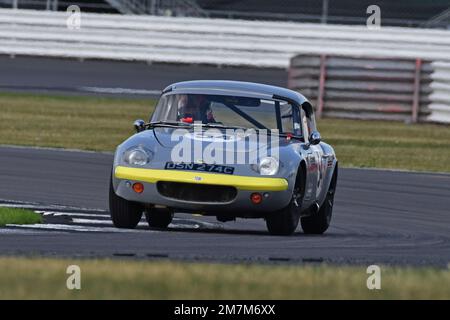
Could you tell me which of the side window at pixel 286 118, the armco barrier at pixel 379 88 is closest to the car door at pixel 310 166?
the side window at pixel 286 118

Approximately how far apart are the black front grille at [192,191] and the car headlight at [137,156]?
240 mm

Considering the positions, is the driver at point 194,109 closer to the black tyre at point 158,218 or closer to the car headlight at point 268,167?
the black tyre at point 158,218

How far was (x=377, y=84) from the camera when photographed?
27.4m

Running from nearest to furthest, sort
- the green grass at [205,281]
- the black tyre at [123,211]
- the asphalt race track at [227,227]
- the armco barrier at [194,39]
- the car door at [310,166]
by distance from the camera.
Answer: the green grass at [205,281] → the asphalt race track at [227,227] → the black tyre at [123,211] → the car door at [310,166] → the armco barrier at [194,39]

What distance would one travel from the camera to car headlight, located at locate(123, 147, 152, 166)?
11.4 metres

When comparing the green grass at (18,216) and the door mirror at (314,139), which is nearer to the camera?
the green grass at (18,216)

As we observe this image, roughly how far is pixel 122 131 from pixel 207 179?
13492 mm

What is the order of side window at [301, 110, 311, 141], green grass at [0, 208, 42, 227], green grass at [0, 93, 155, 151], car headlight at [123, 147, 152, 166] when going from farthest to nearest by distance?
green grass at [0, 93, 155, 151] < side window at [301, 110, 311, 141] < green grass at [0, 208, 42, 227] < car headlight at [123, 147, 152, 166]

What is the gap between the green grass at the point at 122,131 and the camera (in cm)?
2162

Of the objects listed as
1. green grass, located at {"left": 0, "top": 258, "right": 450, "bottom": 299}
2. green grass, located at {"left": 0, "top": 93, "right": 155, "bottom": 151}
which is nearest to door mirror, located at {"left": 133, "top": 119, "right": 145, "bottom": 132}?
green grass, located at {"left": 0, "top": 258, "right": 450, "bottom": 299}

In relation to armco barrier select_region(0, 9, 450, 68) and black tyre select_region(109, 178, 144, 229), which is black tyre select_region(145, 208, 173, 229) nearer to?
black tyre select_region(109, 178, 144, 229)

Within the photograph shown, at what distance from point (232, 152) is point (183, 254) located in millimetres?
1970

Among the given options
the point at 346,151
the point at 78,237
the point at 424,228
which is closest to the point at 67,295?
the point at 78,237

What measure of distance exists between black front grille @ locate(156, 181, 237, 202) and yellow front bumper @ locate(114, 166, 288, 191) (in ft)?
0.18
